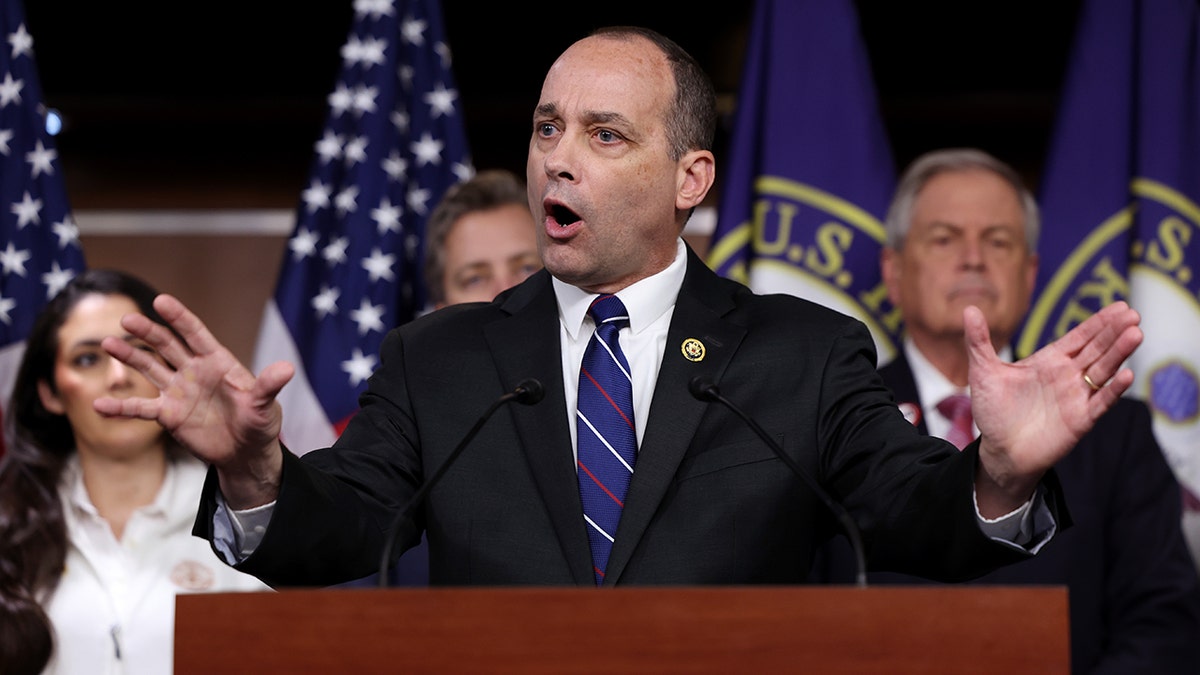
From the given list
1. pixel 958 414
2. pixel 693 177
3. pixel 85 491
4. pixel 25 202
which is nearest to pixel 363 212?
pixel 25 202

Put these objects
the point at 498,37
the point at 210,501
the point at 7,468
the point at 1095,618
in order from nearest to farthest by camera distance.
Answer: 1. the point at 210,501
2. the point at 1095,618
3. the point at 7,468
4. the point at 498,37

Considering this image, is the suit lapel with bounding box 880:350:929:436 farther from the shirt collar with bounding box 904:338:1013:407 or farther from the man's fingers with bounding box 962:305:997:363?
the man's fingers with bounding box 962:305:997:363

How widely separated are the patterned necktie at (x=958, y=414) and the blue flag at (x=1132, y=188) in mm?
544

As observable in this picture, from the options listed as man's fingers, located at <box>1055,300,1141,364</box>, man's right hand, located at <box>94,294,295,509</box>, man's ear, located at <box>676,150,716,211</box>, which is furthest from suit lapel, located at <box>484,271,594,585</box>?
man's fingers, located at <box>1055,300,1141,364</box>

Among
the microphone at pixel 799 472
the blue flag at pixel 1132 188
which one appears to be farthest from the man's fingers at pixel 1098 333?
the blue flag at pixel 1132 188

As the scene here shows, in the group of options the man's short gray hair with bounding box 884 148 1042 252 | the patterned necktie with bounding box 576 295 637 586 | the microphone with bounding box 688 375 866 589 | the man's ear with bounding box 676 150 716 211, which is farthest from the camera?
the man's short gray hair with bounding box 884 148 1042 252

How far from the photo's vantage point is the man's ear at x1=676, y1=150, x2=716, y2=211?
7.17 feet

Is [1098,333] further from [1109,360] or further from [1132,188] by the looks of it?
[1132,188]

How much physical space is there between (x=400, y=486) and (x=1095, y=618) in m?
1.75

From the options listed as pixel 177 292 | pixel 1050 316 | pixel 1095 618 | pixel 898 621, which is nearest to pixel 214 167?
pixel 177 292

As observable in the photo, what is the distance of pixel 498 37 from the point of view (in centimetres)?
426

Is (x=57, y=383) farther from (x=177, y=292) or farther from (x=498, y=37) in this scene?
(x=498, y=37)

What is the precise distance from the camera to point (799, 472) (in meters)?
1.69

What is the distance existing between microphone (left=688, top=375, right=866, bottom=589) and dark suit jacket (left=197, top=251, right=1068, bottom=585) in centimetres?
10
